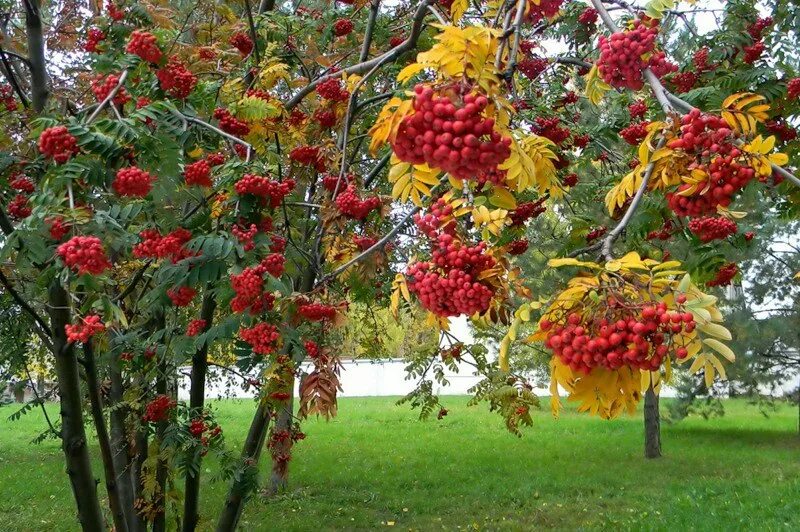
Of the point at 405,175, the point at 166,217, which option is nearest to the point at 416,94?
the point at 405,175

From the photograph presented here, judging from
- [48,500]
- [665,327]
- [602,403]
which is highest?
[665,327]

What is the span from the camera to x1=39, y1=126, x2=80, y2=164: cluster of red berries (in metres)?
2.25

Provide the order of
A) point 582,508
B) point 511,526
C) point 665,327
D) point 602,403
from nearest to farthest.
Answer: point 665,327
point 602,403
point 511,526
point 582,508

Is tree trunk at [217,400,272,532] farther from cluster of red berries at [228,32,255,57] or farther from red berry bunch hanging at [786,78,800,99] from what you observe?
red berry bunch hanging at [786,78,800,99]

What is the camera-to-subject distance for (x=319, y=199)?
14.3 feet

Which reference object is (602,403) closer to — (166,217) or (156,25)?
(166,217)

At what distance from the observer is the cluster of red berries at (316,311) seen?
9.68 ft

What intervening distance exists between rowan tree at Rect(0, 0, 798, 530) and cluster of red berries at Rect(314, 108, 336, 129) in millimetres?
43

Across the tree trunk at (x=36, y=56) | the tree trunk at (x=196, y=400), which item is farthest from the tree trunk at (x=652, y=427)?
the tree trunk at (x=36, y=56)

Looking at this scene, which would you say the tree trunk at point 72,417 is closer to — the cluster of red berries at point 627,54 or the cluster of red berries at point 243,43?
the cluster of red berries at point 243,43

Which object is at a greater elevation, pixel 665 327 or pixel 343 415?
pixel 665 327

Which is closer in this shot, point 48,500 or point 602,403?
point 602,403

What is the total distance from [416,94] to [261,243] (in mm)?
1598

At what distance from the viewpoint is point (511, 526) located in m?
7.20
